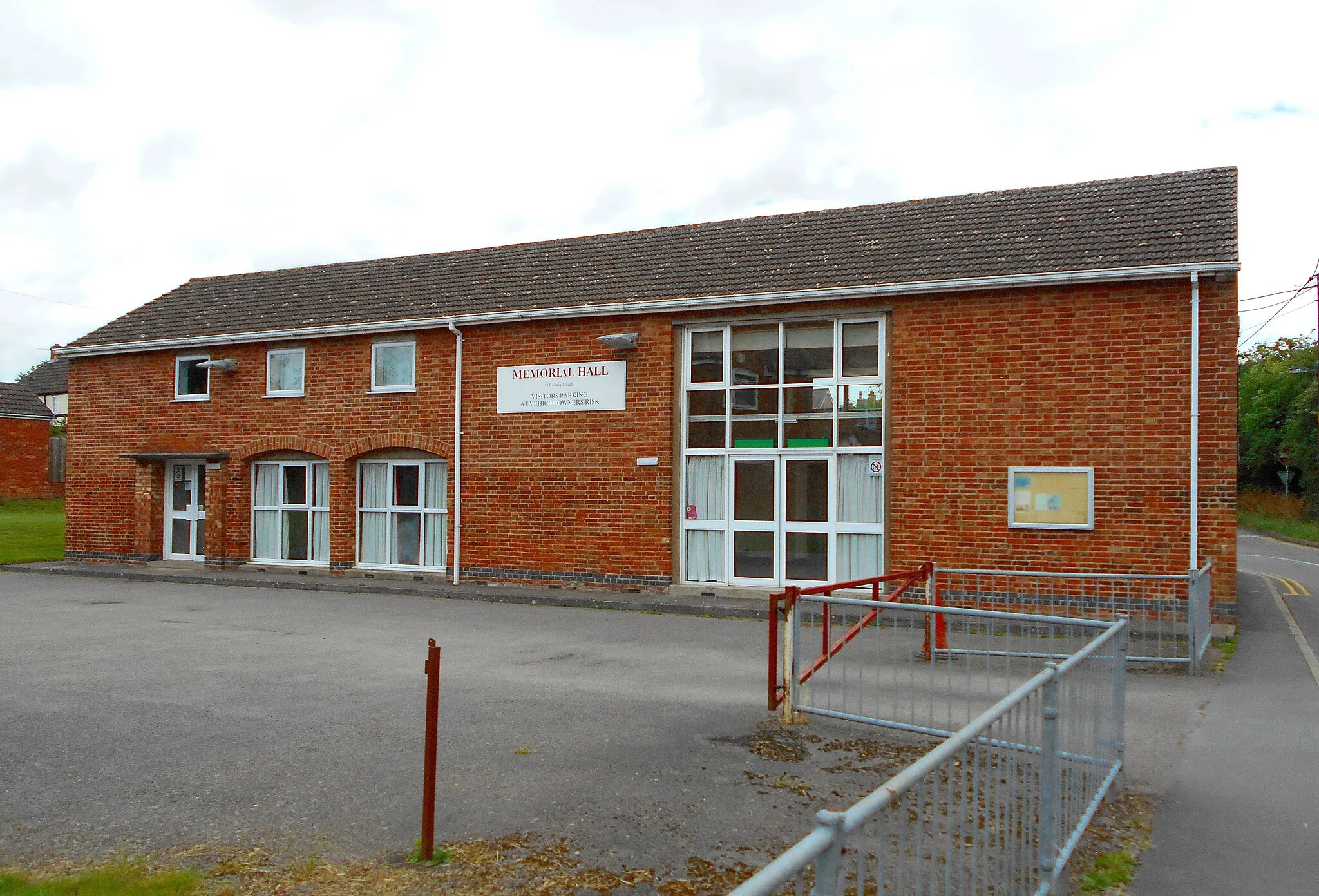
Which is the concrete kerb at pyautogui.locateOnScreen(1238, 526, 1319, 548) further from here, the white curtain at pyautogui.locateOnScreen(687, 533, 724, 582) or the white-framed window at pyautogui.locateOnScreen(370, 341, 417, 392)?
the white-framed window at pyautogui.locateOnScreen(370, 341, 417, 392)

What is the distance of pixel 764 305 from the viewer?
15.7 metres

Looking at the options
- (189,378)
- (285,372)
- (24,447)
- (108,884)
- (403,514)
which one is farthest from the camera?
(24,447)

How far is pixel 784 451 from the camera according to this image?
51.1ft

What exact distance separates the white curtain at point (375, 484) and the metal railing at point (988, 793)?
12.6 m

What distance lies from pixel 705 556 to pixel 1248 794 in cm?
1024

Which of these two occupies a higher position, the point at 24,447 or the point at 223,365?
the point at 223,365

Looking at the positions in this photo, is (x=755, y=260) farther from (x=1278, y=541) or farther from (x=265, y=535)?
(x=1278, y=541)

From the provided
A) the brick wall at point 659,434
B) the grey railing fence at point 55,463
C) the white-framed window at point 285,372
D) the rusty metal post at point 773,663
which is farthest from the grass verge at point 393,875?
the grey railing fence at point 55,463

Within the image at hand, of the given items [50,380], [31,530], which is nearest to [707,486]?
[31,530]

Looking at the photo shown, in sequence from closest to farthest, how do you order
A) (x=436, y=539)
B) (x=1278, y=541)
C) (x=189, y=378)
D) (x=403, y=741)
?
1. (x=403, y=741)
2. (x=436, y=539)
3. (x=189, y=378)
4. (x=1278, y=541)

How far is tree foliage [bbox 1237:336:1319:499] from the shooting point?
4141 centimetres

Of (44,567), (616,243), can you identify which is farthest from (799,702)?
(44,567)

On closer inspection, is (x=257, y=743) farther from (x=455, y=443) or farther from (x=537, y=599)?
(x=455, y=443)

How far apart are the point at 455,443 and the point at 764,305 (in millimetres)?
5811
